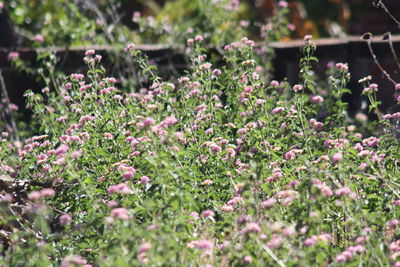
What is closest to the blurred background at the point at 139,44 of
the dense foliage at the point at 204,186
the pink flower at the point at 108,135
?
the dense foliage at the point at 204,186

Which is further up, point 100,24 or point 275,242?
point 100,24

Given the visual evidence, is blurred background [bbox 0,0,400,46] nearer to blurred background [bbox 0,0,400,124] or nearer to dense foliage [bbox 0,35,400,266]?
blurred background [bbox 0,0,400,124]

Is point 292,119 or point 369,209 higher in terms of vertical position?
point 292,119

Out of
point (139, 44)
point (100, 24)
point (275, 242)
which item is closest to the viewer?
point (275, 242)

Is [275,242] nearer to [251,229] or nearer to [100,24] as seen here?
[251,229]

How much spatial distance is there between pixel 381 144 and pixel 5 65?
176 inches

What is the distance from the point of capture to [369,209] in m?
3.55

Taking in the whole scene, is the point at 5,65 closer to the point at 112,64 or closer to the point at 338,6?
the point at 112,64

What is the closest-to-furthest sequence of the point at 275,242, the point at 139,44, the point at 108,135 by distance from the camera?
the point at 275,242 < the point at 108,135 < the point at 139,44

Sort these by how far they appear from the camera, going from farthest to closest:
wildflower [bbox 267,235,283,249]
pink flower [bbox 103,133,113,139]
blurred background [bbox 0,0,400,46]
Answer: blurred background [bbox 0,0,400,46] → pink flower [bbox 103,133,113,139] → wildflower [bbox 267,235,283,249]

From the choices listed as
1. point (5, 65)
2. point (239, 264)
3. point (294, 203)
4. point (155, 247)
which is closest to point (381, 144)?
point (294, 203)

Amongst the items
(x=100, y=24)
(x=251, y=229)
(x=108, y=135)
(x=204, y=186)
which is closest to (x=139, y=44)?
(x=100, y=24)

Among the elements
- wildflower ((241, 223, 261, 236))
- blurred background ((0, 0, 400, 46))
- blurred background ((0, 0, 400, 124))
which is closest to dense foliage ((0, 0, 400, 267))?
wildflower ((241, 223, 261, 236))

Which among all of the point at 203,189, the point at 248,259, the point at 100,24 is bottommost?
the point at 203,189
